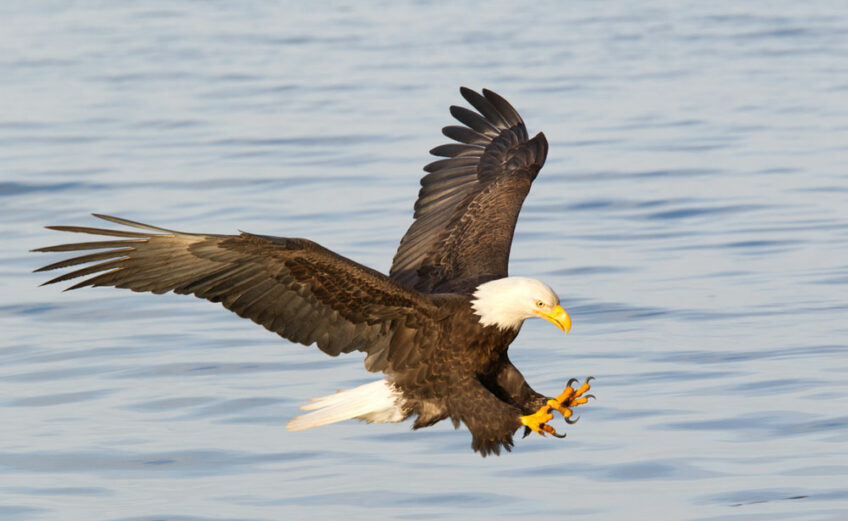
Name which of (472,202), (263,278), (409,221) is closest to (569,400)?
(263,278)

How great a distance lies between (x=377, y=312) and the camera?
6.04 meters

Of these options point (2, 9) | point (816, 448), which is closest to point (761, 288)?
point (816, 448)

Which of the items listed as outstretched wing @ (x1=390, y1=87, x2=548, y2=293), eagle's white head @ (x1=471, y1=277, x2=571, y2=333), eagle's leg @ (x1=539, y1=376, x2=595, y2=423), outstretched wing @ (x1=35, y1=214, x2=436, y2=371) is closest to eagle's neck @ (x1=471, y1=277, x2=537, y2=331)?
eagle's white head @ (x1=471, y1=277, x2=571, y2=333)

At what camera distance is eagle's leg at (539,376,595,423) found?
239 inches

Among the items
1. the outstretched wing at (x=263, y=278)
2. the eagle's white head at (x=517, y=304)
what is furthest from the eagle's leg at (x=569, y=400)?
the outstretched wing at (x=263, y=278)

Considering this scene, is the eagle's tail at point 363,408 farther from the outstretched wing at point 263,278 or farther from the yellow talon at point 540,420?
the yellow talon at point 540,420

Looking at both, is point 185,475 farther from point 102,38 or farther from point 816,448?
point 102,38

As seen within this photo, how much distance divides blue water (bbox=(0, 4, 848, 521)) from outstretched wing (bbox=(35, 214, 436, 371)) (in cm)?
61

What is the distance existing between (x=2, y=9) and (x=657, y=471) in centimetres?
1788

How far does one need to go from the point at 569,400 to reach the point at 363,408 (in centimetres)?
77

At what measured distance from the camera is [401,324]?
6.14 metres

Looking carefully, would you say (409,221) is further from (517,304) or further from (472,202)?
(517,304)

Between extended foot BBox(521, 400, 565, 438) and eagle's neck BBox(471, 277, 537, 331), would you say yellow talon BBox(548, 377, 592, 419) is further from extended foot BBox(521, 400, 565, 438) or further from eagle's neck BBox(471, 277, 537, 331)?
eagle's neck BBox(471, 277, 537, 331)

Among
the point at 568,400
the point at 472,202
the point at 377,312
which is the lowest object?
the point at 568,400
